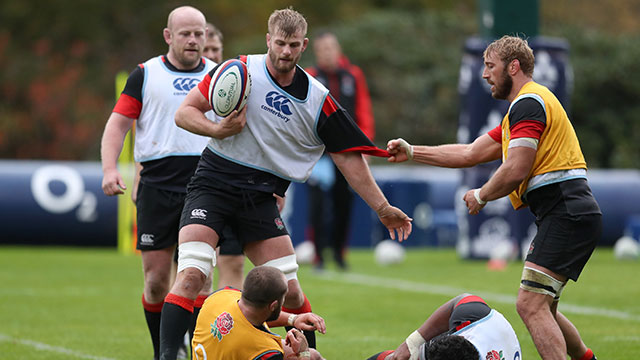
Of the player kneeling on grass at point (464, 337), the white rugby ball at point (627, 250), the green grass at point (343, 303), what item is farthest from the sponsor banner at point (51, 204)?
the player kneeling on grass at point (464, 337)

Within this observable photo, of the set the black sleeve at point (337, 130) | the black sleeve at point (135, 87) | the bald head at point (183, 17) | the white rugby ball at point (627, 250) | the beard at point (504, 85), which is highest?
the bald head at point (183, 17)

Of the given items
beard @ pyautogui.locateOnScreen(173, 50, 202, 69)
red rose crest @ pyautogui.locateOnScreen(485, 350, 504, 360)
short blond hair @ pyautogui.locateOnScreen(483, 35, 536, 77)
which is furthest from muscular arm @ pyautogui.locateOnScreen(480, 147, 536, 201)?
beard @ pyautogui.locateOnScreen(173, 50, 202, 69)

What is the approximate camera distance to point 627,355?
728cm

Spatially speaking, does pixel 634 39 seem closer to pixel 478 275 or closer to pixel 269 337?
pixel 478 275

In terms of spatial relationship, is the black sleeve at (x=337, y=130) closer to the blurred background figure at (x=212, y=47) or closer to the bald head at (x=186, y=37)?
the bald head at (x=186, y=37)

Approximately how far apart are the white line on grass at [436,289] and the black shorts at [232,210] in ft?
14.4

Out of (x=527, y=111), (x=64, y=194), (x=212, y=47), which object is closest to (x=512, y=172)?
(x=527, y=111)

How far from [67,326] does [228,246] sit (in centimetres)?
228

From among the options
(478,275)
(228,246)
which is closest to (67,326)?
(228,246)

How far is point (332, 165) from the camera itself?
45.9 ft

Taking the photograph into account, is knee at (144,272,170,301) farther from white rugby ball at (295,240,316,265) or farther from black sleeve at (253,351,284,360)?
white rugby ball at (295,240,316,265)

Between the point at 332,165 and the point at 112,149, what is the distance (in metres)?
7.08

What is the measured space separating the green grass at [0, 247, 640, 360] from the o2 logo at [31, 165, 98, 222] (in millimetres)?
1425

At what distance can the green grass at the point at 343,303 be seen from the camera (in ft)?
26.1
